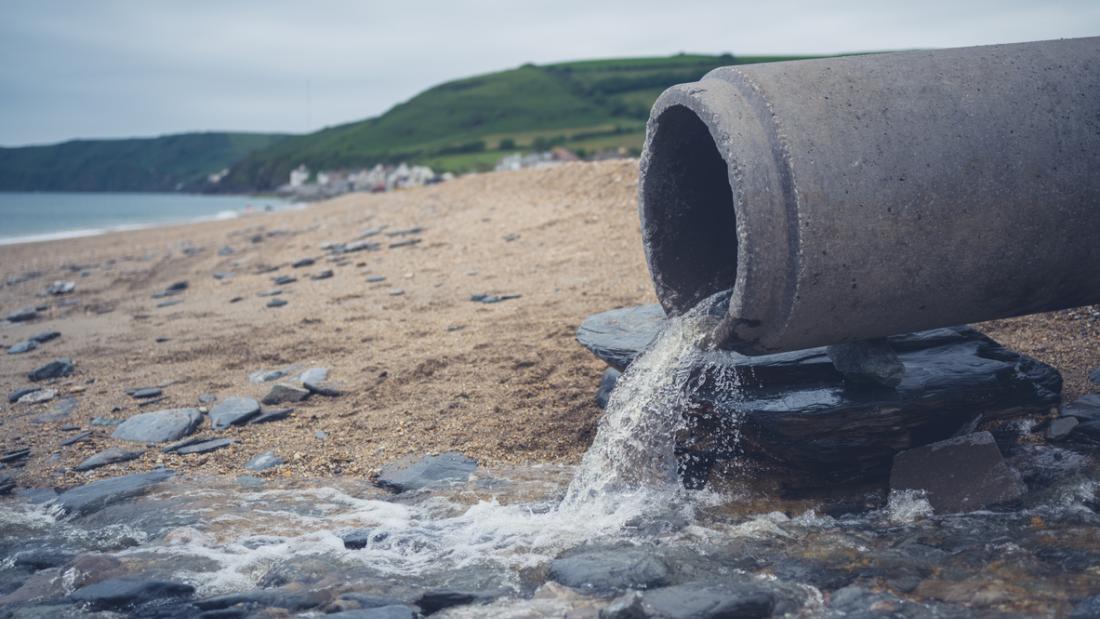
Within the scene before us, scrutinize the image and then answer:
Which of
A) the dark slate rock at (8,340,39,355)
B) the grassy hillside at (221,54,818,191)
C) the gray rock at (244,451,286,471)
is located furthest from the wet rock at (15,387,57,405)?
the grassy hillside at (221,54,818,191)

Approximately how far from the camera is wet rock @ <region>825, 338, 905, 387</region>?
4.39 metres

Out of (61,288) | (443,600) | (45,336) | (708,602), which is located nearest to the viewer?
(708,602)

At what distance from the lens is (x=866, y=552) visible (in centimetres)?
374

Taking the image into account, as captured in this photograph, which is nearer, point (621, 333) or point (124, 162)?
point (621, 333)

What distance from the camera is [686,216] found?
526 centimetres

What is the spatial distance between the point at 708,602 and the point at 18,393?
633 cm

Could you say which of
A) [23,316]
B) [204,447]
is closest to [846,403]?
[204,447]

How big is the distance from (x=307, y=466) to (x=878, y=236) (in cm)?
355

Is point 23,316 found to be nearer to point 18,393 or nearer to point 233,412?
point 18,393

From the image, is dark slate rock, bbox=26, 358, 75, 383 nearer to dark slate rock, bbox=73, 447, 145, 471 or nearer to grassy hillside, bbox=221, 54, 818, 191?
dark slate rock, bbox=73, 447, 145, 471

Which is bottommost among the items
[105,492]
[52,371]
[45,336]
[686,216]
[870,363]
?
[105,492]

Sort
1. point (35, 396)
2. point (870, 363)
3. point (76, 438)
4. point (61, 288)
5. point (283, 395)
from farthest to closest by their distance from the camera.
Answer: point (61, 288), point (35, 396), point (283, 395), point (76, 438), point (870, 363)

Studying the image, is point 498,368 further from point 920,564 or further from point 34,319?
point 34,319

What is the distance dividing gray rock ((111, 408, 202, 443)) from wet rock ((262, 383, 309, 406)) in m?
0.49
